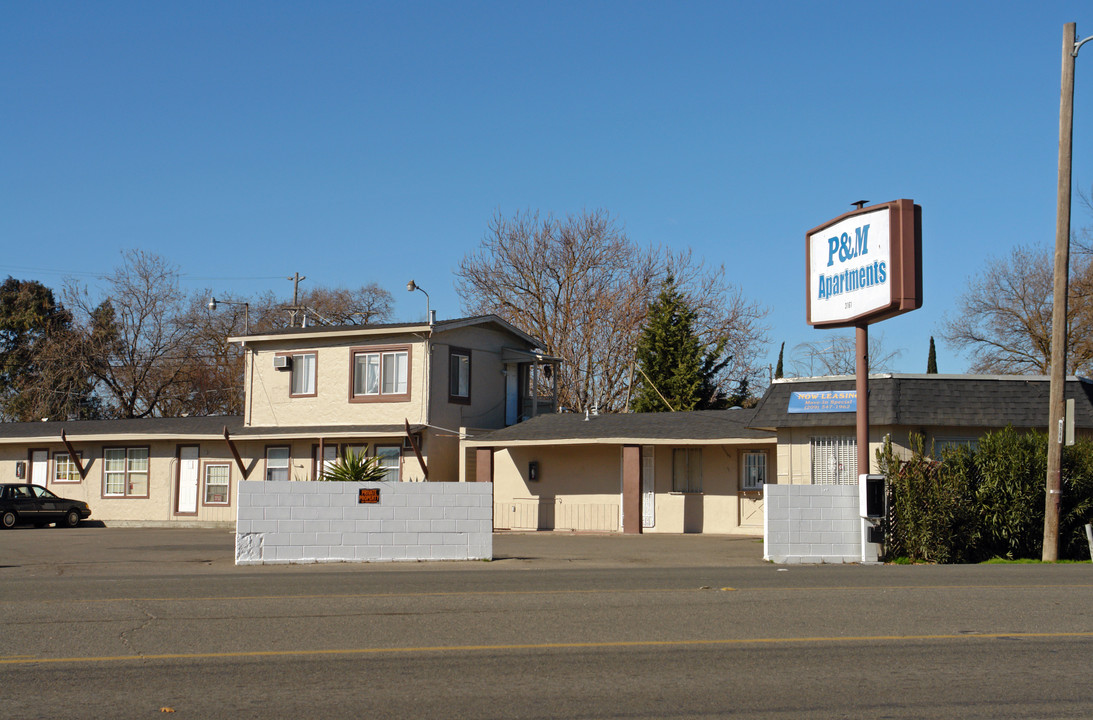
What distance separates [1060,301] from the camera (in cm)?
1948

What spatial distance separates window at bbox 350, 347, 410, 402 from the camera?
32.6m

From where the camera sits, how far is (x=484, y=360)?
35.2m

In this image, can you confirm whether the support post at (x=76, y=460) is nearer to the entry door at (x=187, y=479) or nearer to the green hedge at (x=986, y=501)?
the entry door at (x=187, y=479)

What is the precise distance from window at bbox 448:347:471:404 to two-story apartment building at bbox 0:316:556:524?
53 mm

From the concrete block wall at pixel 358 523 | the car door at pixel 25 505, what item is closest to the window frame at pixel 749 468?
the concrete block wall at pixel 358 523

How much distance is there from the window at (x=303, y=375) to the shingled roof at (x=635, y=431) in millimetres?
6000

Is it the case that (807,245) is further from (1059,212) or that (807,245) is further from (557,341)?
(557,341)

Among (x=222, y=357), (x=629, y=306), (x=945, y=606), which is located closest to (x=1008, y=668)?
(x=945, y=606)

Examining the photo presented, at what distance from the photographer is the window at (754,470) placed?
29000mm

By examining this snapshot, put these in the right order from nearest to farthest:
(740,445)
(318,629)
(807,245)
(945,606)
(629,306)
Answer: (318,629)
(945,606)
(807,245)
(740,445)
(629,306)

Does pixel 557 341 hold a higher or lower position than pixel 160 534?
higher

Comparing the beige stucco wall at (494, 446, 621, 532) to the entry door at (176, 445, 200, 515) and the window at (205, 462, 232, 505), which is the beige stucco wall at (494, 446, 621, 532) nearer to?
the window at (205, 462, 232, 505)

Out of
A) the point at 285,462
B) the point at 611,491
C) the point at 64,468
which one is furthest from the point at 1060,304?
the point at 64,468

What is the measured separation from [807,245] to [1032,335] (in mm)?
32049
